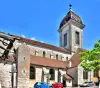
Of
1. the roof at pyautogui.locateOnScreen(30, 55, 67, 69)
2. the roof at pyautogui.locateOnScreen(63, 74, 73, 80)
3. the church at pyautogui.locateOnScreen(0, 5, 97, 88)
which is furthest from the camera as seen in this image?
the roof at pyautogui.locateOnScreen(63, 74, 73, 80)

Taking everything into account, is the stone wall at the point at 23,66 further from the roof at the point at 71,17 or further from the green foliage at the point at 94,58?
the roof at the point at 71,17

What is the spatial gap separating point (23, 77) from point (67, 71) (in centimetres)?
1547

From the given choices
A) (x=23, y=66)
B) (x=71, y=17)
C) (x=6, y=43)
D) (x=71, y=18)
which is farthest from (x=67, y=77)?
(x=6, y=43)

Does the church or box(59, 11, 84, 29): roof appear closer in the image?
the church

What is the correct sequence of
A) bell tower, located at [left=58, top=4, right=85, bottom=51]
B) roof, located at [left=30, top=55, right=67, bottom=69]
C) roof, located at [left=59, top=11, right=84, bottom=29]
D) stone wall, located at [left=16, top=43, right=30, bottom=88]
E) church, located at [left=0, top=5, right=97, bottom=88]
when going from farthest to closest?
roof, located at [left=59, top=11, right=84, bottom=29], bell tower, located at [left=58, top=4, right=85, bottom=51], roof, located at [left=30, top=55, right=67, bottom=69], stone wall, located at [left=16, top=43, right=30, bottom=88], church, located at [left=0, top=5, right=97, bottom=88]

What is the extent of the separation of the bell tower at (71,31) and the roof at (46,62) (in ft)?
36.4

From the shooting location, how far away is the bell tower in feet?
218

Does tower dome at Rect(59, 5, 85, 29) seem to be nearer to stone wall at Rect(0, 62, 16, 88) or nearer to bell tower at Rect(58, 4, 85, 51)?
bell tower at Rect(58, 4, 85, 51)

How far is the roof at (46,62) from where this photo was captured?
48225 mm

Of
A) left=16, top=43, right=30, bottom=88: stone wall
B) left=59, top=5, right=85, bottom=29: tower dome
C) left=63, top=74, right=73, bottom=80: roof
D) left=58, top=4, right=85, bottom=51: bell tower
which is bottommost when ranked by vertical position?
left=63, top=74, right=73, bottom=80: roof

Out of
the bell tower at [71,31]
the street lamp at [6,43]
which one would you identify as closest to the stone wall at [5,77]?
the bell tower at [71,31]

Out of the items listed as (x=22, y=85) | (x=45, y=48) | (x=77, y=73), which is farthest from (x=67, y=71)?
(x=22, y=85)

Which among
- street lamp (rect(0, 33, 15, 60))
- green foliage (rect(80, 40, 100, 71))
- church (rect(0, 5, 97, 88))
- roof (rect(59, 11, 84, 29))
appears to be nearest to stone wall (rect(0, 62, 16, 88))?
church (rect(0, 5, 97, 88))

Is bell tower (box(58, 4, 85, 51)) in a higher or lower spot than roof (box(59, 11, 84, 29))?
lower
